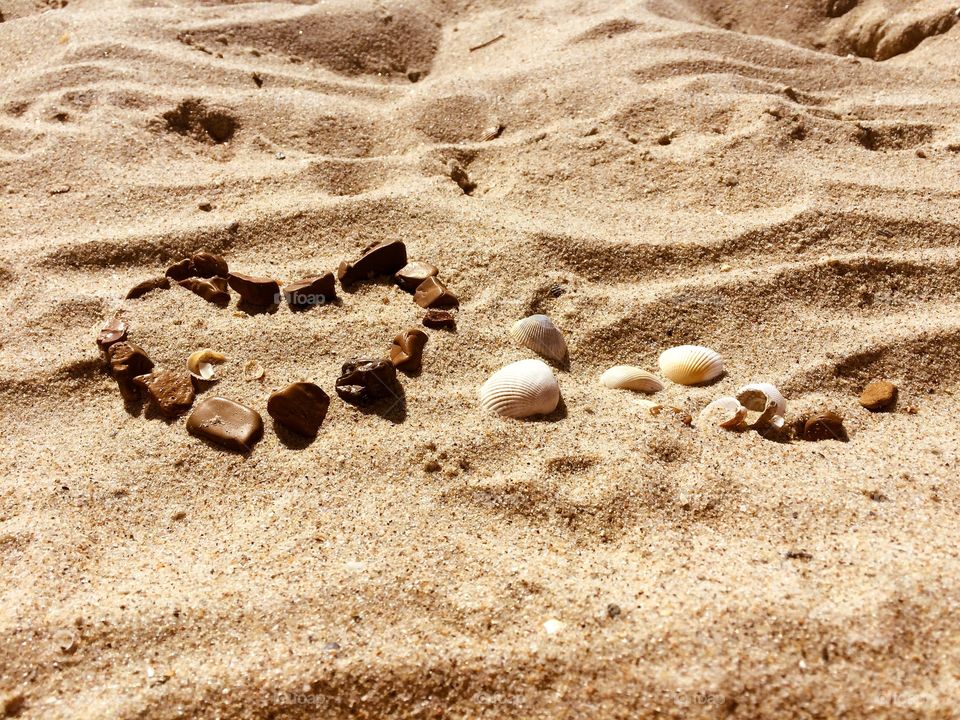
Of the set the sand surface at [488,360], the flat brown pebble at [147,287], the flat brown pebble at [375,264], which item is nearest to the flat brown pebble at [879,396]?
the sand surface at [488,360]

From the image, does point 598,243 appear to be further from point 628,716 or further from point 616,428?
point 628,716

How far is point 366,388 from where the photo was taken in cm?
163

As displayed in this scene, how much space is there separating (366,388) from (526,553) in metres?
0.52

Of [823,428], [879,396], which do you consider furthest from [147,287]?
[879,396]

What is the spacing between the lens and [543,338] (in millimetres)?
1757

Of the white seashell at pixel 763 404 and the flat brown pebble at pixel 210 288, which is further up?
the white seashell at pixel 763 404

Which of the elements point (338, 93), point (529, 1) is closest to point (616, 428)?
point (338, 93)

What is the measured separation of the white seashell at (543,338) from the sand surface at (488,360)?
0.15 ft

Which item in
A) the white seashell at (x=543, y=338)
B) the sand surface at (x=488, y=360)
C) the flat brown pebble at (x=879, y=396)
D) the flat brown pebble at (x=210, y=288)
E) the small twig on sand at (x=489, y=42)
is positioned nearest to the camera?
the sand surface at (x=488, y=360)

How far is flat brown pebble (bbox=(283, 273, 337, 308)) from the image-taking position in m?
1.85

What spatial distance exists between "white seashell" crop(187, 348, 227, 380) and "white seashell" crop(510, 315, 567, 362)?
694 mm

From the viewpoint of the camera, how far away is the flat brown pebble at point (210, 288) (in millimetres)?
1859

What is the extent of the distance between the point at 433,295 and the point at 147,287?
27.9 inches

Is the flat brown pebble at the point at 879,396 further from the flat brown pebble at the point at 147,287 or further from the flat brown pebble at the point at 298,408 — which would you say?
the flat brown pebble at the point at 147,287
